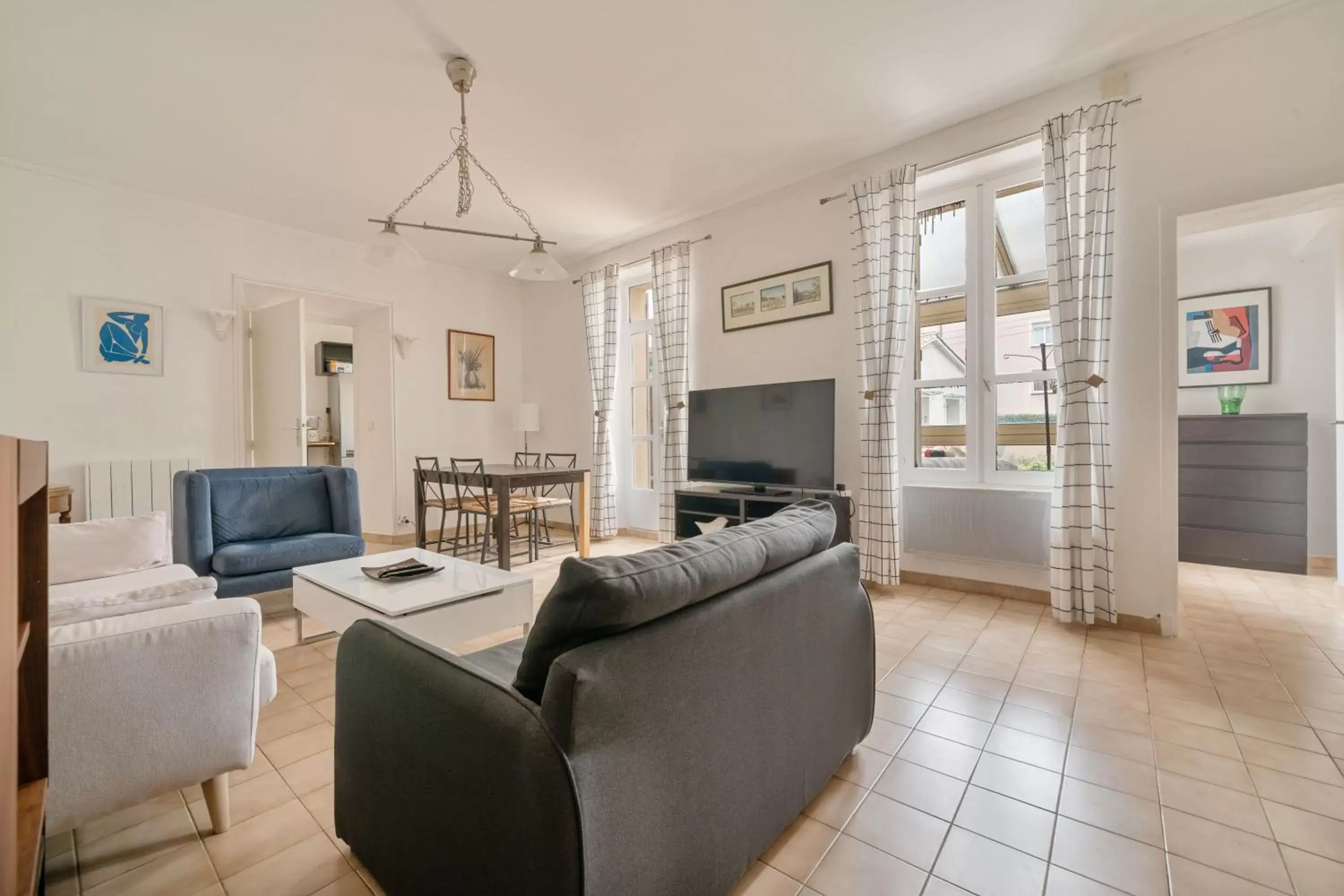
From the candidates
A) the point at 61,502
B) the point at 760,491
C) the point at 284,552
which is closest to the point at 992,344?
the point at 760,491

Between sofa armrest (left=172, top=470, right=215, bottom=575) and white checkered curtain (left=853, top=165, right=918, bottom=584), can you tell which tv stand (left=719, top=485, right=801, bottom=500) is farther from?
sofa armrest (left=172, top=470, right=215, bottom=575)

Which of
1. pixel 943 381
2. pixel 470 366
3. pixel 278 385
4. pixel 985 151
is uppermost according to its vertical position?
pixel 985 151

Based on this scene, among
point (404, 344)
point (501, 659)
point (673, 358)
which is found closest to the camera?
point (501, 659)

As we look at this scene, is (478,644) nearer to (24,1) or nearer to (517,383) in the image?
(24,1)

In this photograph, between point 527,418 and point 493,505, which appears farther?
point 527,418

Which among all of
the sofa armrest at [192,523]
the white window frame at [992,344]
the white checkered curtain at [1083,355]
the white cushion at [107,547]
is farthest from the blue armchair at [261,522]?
the white checkered curtain at [1083,355]

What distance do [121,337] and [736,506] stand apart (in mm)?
4620

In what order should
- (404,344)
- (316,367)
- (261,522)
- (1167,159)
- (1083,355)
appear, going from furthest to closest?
1. (316,367)
2. (404,344)
3. (261,522)
4. (1083,355)
5. (1167,159)

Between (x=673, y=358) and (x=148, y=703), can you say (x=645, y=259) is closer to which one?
(x=673, y=358)

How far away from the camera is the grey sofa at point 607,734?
847mm

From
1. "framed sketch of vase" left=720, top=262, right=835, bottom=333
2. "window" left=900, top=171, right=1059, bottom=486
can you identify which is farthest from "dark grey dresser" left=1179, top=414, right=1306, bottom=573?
"framed sketch of vase" left=720, top=262, right=835, bottom=333

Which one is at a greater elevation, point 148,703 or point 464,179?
point 464,179

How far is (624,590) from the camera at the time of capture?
940 mm

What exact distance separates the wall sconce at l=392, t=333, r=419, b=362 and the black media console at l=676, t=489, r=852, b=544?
10.5 ft
